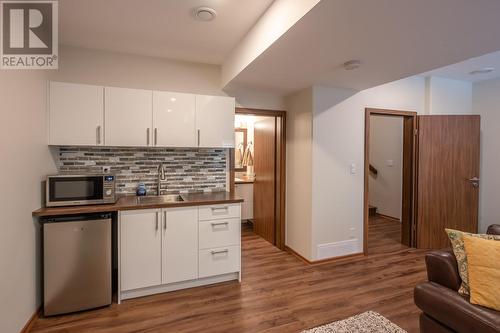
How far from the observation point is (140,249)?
2.42m

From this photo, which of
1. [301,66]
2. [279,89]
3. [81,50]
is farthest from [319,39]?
[81,50]

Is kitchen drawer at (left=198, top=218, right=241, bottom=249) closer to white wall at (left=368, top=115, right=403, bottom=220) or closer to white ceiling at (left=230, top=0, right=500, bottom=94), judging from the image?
white ceiling at (left=230, top=0, right=500, bottom=94)

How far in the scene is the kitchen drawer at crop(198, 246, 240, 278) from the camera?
264 centimetres

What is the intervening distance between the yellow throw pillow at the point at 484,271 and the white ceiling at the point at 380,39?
143cm

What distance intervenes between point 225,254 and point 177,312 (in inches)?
27.6

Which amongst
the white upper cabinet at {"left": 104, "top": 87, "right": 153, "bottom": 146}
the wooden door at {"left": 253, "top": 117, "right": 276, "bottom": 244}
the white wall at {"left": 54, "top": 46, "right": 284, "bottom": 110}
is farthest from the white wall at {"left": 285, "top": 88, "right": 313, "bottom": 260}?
the white upper cabinet at {"left": 104, "top": 87, "right": 153, "bottom": 146}

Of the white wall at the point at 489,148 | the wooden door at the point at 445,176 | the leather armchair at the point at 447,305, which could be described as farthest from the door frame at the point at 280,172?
the white wall at the point at 489,148

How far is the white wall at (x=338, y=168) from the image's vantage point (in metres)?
3.24

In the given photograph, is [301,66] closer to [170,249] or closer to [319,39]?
[319,39]

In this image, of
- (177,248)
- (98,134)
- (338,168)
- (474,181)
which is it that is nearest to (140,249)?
(177,248)

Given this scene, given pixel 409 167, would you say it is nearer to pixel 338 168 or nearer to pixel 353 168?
pixel 353 168

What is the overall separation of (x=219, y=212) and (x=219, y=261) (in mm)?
519

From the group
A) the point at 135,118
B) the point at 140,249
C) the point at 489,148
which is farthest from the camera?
the point at 489,148

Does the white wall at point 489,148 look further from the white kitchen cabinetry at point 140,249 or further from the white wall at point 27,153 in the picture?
the white wall at point 27,153
